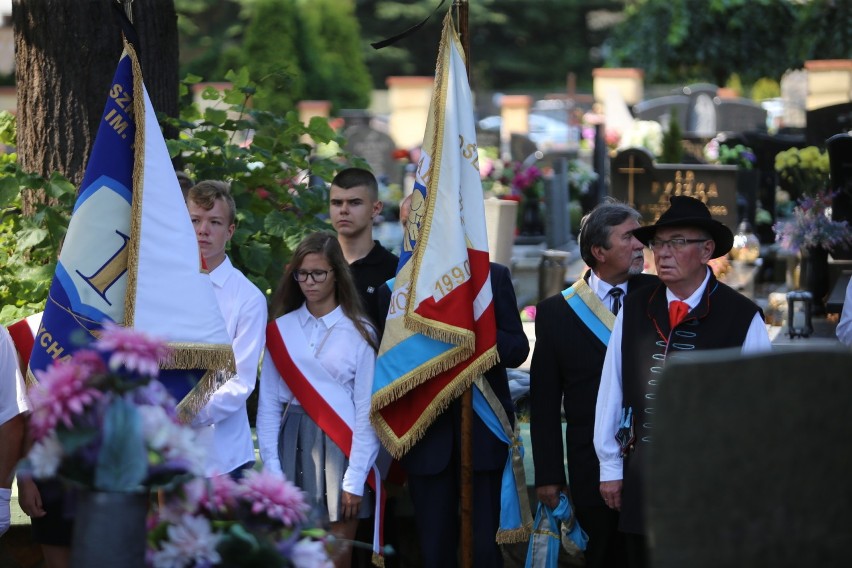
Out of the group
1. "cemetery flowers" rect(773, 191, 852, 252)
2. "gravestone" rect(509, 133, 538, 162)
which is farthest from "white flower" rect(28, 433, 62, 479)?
"gravestone" rect(509, 133, 538, 162)

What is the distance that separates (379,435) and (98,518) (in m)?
2.32

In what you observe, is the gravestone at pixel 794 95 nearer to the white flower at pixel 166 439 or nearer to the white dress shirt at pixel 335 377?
the white dress shirt at pixel 335 377

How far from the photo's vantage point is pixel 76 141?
6.93 metres

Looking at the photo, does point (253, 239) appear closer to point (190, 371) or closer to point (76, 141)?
point (76, 141)

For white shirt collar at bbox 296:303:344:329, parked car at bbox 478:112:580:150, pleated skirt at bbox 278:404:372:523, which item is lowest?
pleated skirt at bbox 278:404:372:523

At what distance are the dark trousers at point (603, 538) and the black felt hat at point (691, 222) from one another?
1.12 m

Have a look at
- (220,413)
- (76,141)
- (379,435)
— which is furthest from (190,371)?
(76,141)

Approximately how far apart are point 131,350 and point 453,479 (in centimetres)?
257

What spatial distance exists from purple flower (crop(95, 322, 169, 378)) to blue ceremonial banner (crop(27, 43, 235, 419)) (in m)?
1.77

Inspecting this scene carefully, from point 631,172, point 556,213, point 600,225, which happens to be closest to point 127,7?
Answer: point 600,225

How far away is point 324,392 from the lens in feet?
16.5

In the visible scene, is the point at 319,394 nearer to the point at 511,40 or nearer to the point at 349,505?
the point at 349,505

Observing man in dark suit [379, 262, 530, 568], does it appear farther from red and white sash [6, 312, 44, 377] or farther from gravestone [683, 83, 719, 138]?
gravestone [683, 83, 719, 138]

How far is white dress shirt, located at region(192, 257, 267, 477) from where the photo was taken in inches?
194
